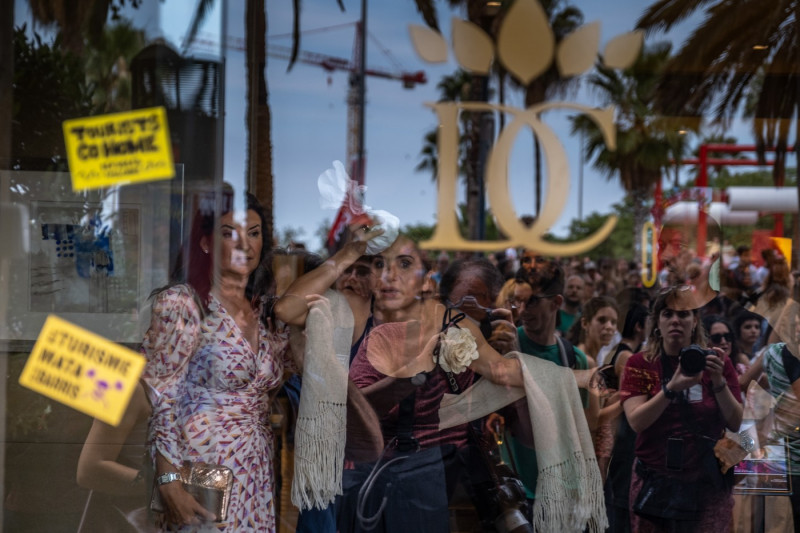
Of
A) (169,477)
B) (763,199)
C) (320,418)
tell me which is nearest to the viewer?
(169,477)

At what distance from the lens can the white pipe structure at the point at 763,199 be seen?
3.31 meters

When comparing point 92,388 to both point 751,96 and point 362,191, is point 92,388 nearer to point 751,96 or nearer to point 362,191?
point 362,191

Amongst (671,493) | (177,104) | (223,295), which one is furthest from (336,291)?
(671,493)

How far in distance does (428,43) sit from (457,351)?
1.21 meters

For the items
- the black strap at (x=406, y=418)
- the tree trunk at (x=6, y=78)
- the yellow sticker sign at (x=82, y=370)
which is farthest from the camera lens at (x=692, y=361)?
the tree trunk at (x=6, y=78)

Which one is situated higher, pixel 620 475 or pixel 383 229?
pixel 383 229

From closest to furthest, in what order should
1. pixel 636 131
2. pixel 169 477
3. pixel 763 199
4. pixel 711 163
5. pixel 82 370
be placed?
1. pixel 169 477
2. pixel 82 370
3. pixel 636 131
4. pixel 711 163
5. pixel 763 199

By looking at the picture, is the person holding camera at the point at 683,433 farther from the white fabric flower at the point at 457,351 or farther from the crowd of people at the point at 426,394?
the white fabric flower at the point at 457,351

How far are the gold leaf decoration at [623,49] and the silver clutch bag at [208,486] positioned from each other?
204 centimetres

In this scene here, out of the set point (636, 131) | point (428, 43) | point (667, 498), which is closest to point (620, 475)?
point (667, 498)

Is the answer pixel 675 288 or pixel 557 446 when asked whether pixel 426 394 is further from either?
pixel 675 288

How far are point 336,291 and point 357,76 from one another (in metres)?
0.91

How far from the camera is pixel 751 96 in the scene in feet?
10.9

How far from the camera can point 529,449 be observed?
2.62 metres
